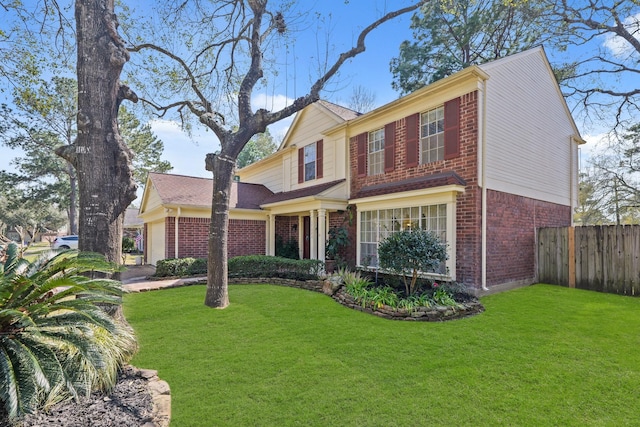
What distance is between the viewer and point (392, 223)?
9484mm

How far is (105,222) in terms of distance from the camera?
426cm

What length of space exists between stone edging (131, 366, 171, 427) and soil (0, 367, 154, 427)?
0.04 metres

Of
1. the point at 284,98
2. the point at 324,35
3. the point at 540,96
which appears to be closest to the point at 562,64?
the point at 540,96

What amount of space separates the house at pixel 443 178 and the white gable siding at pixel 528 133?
38 mm

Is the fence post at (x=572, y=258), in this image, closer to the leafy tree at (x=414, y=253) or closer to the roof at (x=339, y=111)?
the leafy tree at (x=414, y=253)

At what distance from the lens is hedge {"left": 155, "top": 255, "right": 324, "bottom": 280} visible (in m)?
9.94

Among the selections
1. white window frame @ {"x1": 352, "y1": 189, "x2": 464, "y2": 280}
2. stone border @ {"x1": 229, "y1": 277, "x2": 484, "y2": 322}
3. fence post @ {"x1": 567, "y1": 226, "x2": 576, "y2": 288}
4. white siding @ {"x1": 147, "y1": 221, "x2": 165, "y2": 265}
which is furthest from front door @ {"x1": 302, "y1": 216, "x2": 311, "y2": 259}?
fence post @ {"x1": 567, "y1": 226, "x2": 576, "y2": 288}

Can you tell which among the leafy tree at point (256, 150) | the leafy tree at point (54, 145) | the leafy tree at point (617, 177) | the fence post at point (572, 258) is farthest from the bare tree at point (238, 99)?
the leafy tree at point (256, 150)

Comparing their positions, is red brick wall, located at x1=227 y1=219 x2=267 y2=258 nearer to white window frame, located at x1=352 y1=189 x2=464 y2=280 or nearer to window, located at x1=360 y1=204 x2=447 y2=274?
window, located at x1=360 y1=204 x2=447 y2=274

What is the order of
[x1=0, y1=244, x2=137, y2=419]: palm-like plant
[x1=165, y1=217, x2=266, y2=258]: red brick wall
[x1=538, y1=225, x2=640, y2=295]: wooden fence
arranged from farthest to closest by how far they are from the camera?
[x1=165, y1=217, x2=266, y2=258]: red brick wall < [x1=538, y1=225, x2=640, y2=295]: wooden fence < [x1=0, y1=244, x2=137, y2=419]: palm-like plant

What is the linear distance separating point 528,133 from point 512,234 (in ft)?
10.8

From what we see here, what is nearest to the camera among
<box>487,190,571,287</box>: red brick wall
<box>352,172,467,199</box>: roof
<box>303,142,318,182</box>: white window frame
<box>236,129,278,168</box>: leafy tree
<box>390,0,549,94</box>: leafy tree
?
<box>352,172,467,199</box>: roof

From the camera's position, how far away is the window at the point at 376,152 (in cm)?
1039

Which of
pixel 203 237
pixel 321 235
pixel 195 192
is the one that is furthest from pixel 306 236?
pixel 195 192
